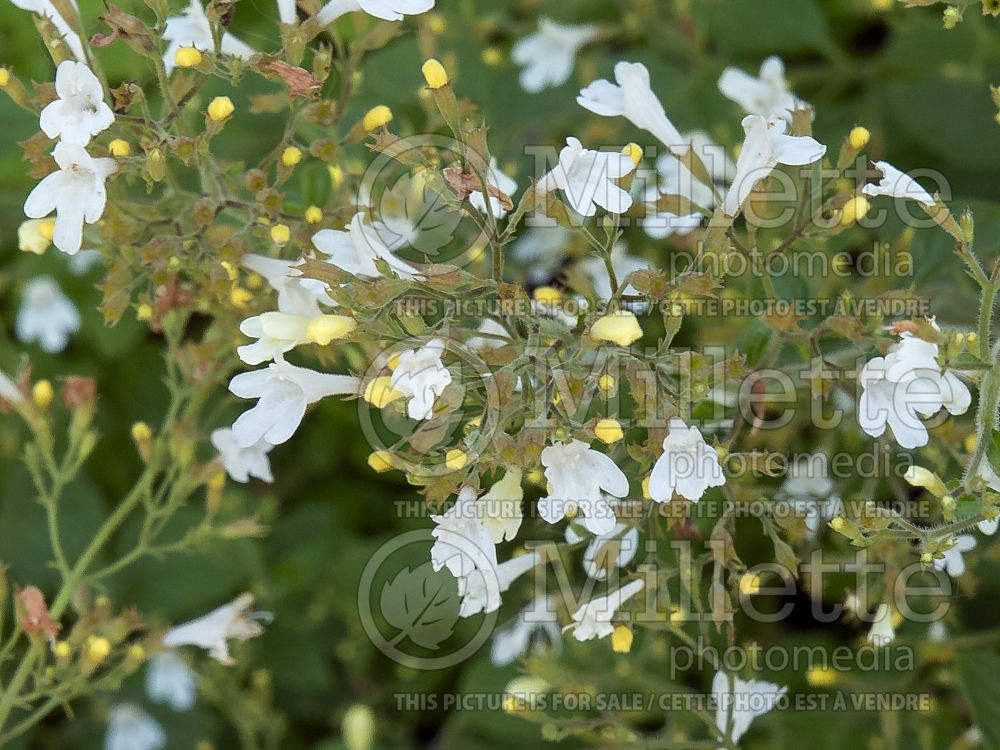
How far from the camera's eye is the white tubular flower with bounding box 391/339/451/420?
143 centimetres

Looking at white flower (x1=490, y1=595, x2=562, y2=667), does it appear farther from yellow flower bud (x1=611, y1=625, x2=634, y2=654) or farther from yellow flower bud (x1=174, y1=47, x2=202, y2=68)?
yellow flower bud (x1=174, y1=47, x2=202, y2=68)

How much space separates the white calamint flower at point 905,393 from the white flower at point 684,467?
0.26 metres

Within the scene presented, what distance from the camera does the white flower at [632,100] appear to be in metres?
1.93

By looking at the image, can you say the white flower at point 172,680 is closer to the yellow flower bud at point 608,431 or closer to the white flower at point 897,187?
the yellow flower bud at point 608,431

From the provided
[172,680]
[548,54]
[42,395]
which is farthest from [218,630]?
[548,54]

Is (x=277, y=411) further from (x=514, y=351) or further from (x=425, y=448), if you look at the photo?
(x=514, y=351)

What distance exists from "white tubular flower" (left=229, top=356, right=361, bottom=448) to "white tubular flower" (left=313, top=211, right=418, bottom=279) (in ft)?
0.59

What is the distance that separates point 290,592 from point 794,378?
192 cm

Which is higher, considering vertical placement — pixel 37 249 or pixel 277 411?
pixel 37 249

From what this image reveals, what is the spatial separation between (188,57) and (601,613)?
1.13 meters

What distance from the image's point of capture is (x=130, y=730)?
311cm

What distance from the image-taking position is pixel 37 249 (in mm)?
1983

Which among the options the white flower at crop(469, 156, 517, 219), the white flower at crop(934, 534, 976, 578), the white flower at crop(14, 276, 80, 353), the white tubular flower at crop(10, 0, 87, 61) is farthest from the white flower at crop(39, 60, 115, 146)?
the white flower at crop(14, 276, 80, 353)

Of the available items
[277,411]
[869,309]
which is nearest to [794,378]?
[869,309]
